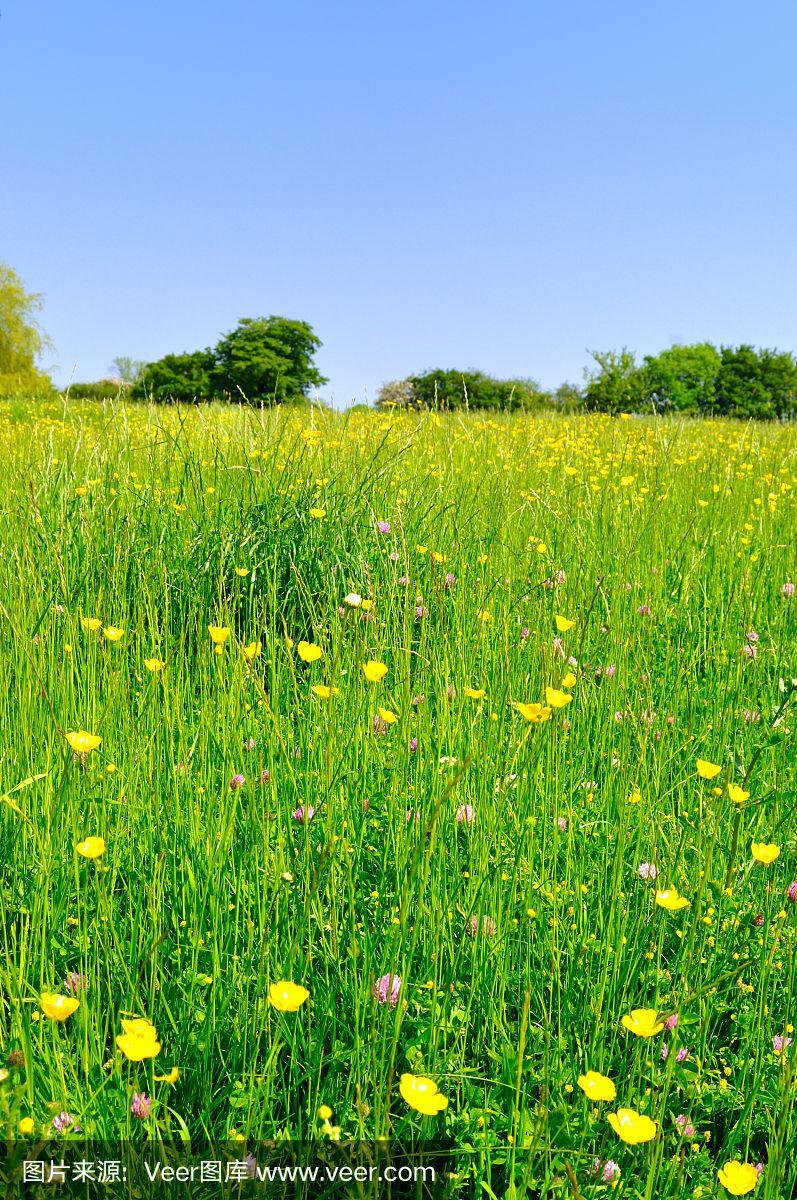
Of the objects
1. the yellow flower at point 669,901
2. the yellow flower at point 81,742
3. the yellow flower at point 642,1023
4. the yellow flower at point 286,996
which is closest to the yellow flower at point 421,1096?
the yellow flower at point 286,996

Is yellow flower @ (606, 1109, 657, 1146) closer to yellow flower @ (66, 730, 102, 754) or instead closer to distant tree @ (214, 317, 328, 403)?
yellow flower @ (66, 730, 102, 754)

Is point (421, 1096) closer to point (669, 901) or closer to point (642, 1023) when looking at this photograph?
point (642, 1023)

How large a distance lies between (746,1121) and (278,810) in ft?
3.15

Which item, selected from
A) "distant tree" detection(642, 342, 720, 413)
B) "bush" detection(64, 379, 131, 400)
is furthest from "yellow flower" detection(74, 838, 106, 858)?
"distant tree" detection(642, 342, 720, 413)

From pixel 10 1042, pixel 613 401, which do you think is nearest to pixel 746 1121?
pixel 10 1042

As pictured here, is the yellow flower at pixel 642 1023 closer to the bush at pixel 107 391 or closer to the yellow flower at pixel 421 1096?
the yellow flower at pixel 421 1096

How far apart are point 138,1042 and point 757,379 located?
40953mm

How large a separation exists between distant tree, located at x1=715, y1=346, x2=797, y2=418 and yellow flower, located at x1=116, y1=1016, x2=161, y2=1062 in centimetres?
3832

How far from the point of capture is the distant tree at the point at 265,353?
158ft

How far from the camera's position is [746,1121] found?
1.35m

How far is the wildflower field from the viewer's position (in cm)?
126

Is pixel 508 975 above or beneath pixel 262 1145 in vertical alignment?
above

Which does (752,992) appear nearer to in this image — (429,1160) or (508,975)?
(508,975)

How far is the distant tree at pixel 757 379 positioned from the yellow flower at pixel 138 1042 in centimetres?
3832
